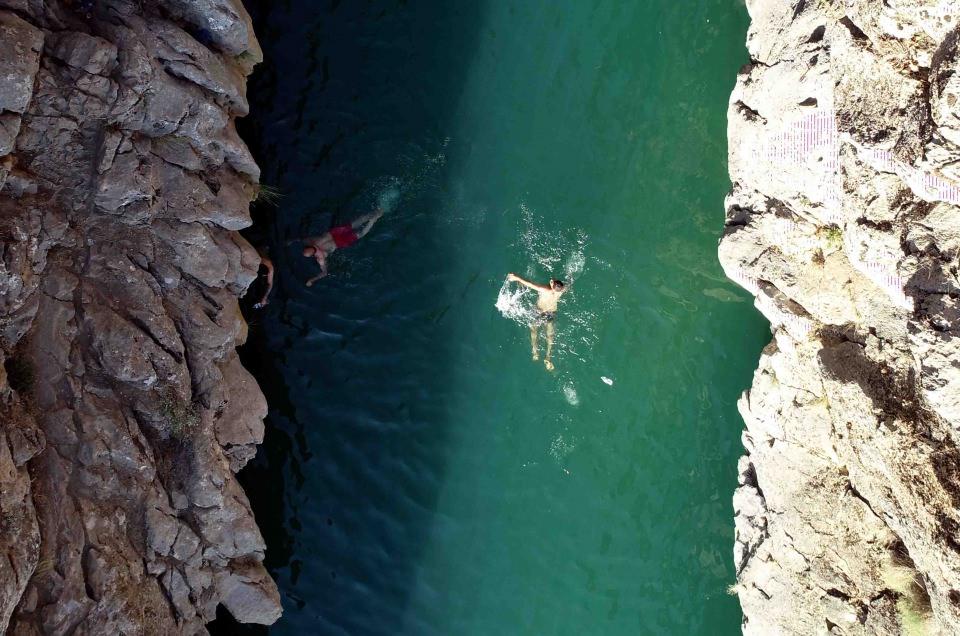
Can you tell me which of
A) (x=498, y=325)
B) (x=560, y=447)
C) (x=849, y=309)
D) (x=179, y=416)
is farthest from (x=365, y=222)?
Answer: (x=849, y=309)

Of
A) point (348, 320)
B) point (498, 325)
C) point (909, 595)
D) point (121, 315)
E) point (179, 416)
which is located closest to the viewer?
point (909, 595)

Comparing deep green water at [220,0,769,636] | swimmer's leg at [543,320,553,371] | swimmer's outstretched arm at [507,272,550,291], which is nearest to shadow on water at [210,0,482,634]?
deep green water at [220,0,769,636]

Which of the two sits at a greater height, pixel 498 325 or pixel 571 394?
pixel 498 325

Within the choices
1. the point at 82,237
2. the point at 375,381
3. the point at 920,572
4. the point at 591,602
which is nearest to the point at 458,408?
the point at 375,381

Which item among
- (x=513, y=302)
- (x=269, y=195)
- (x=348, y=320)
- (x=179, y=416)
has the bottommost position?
(x=179, y=416)

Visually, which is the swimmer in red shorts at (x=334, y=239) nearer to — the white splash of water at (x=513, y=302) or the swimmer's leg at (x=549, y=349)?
the white splash of water at (x=513, y=302)

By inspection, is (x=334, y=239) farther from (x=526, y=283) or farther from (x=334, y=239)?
(x=526, y=283)
